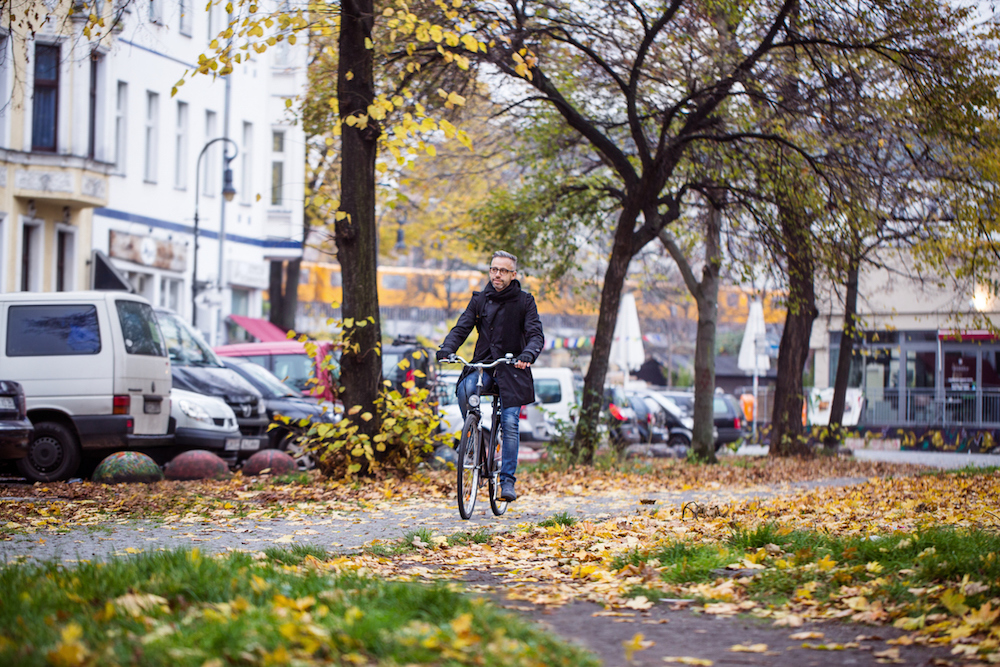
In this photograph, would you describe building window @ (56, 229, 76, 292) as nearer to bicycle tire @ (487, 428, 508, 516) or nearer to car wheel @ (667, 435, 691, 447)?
car wheel @ (667, 435, 691, 447)

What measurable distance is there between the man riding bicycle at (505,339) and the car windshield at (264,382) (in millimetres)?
9631

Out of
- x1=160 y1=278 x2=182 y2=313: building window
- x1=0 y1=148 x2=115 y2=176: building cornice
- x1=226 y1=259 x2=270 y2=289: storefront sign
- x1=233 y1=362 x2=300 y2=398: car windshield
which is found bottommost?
x1=233 y1=362 x2=300 y2=398: car windshield

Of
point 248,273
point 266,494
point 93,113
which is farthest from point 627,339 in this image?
point 266,494

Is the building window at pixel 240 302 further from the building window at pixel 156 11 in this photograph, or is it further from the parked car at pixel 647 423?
the building window at pixel 156 11

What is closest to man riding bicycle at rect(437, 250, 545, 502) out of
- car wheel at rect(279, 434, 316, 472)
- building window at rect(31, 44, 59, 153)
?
car wheel at rect(279, 434, 316, 472)

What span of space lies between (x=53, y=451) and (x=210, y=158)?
72.3 ft

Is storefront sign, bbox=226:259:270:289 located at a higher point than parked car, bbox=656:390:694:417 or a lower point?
higher

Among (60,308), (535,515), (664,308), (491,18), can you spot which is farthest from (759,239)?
(664,308)

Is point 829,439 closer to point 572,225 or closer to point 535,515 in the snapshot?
point 572,225

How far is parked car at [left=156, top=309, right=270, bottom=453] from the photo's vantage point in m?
16.4

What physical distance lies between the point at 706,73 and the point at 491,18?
10.8 ft

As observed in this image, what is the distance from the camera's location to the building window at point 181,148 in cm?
3188

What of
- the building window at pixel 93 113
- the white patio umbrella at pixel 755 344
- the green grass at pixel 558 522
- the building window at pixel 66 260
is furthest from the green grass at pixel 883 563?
the white patio umbrella at pixel 755 344

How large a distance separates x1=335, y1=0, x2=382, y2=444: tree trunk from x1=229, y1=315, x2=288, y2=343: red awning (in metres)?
23.0
